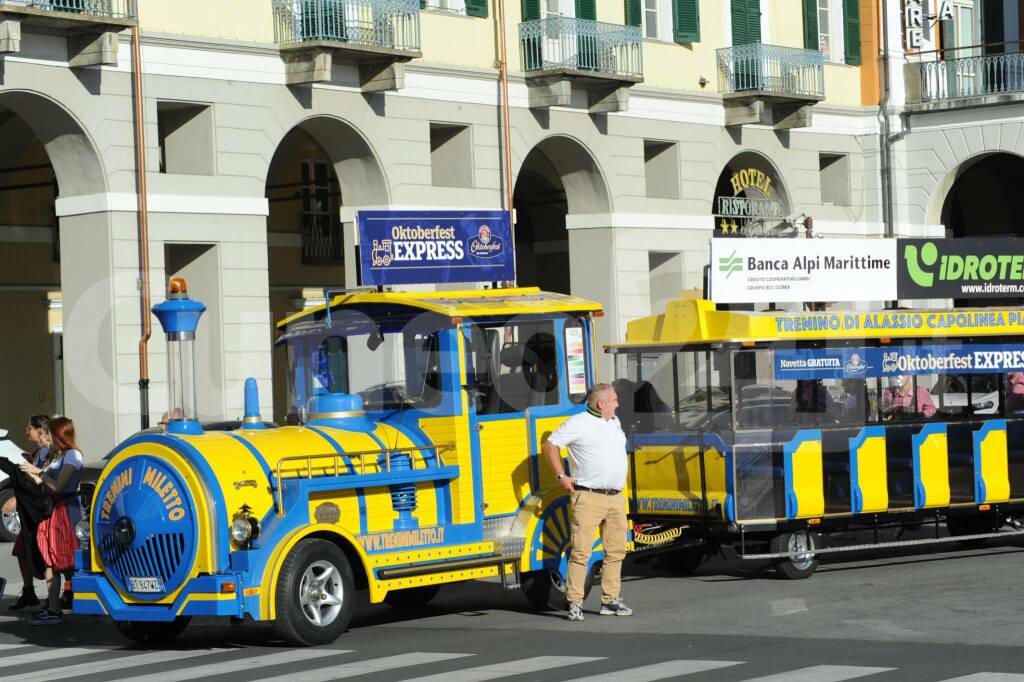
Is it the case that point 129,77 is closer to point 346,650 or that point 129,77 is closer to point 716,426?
point 716,426

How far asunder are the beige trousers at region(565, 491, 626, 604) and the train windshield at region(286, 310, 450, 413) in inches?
52.9

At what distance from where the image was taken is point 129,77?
84.8 feet

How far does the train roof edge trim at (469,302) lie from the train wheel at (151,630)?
101 inches

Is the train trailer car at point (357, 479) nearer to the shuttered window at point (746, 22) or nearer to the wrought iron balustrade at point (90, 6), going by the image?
the wrought iron balustrade at point (90, 6)

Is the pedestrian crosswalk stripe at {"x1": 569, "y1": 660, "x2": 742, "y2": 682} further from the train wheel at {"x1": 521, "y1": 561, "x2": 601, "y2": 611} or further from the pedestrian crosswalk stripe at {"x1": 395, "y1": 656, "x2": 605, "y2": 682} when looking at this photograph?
the train wheel at {"x1": 521, "y1": 561, "x2": 601, "y2": 611}

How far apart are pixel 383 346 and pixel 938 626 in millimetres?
4572

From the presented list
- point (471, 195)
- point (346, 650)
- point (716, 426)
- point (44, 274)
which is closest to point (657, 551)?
point (716, 426)

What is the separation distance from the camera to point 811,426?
53.1 feet

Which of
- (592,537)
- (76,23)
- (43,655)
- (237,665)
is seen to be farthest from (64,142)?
(237,665)

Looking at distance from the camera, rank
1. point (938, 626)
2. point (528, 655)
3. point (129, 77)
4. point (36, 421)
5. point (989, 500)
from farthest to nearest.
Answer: point (129, 77)
point (989, 500)
point (36, 421)
point (938, 626)
point (528, 655)

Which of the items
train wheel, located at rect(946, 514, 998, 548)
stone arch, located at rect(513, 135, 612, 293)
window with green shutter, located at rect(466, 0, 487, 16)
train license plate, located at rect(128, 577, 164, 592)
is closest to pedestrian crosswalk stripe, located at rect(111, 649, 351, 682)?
train license plate, located at rect(128, 577, 164, 592)

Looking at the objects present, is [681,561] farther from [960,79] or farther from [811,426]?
[960,79]

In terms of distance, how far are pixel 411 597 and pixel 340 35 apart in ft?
48.8

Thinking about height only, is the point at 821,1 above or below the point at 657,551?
above
